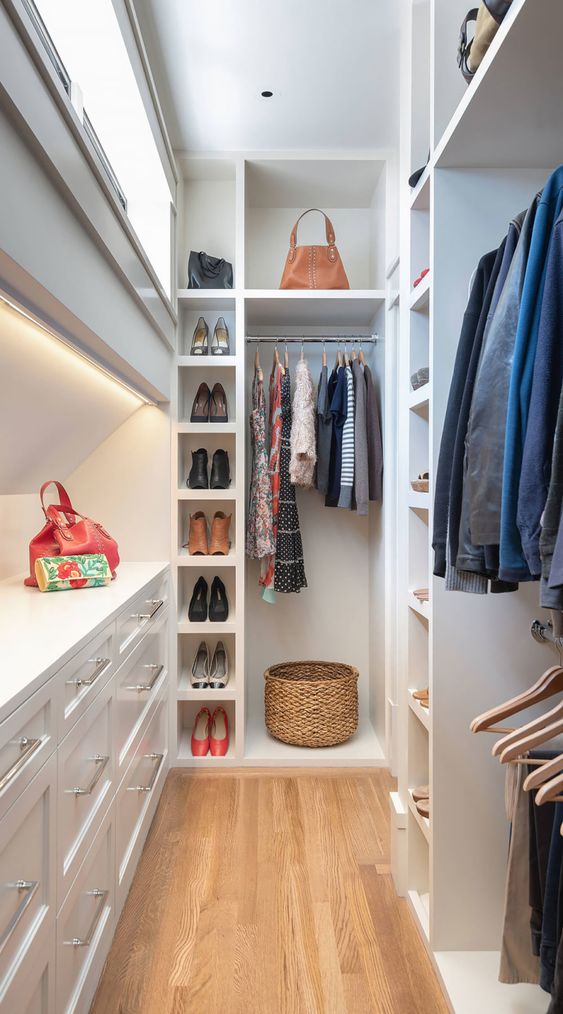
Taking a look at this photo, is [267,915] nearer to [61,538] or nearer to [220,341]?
[61,538]

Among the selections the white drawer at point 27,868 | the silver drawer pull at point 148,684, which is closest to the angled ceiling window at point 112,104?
the white drawer at point 27,868

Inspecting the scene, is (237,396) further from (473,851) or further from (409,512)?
(473,851)

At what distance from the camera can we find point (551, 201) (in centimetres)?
97

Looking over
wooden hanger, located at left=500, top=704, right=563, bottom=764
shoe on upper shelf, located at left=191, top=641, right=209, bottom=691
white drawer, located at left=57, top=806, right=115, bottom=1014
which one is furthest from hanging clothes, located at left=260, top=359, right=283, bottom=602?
wooden hanger, located at left=500, top=704, right=563, bottom=764

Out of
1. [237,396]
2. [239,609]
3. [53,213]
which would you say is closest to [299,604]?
[239,609]

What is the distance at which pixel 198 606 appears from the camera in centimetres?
274

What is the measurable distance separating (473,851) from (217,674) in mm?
1464

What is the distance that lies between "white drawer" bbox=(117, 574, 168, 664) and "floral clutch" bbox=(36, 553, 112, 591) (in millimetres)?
145

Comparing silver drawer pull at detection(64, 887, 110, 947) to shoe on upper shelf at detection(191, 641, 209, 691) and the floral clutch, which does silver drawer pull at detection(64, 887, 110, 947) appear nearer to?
the floral clutch

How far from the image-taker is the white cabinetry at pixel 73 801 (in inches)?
37.8

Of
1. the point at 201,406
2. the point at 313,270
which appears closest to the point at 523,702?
the point at 201,406

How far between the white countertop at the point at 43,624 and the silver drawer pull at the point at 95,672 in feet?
0.21

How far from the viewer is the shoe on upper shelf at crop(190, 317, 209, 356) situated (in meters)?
2.73

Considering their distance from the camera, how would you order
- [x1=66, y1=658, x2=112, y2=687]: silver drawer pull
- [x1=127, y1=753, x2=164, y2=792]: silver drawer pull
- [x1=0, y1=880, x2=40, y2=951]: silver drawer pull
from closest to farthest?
[x1=0, y1=880, x2=40, y2=951]: silver drawer pull < [x1=66, y1=658, x2=112, y2=687]: silver drawer pull < [x1=127, y1=753, x2=164, y2=792]: silver drawer pull
